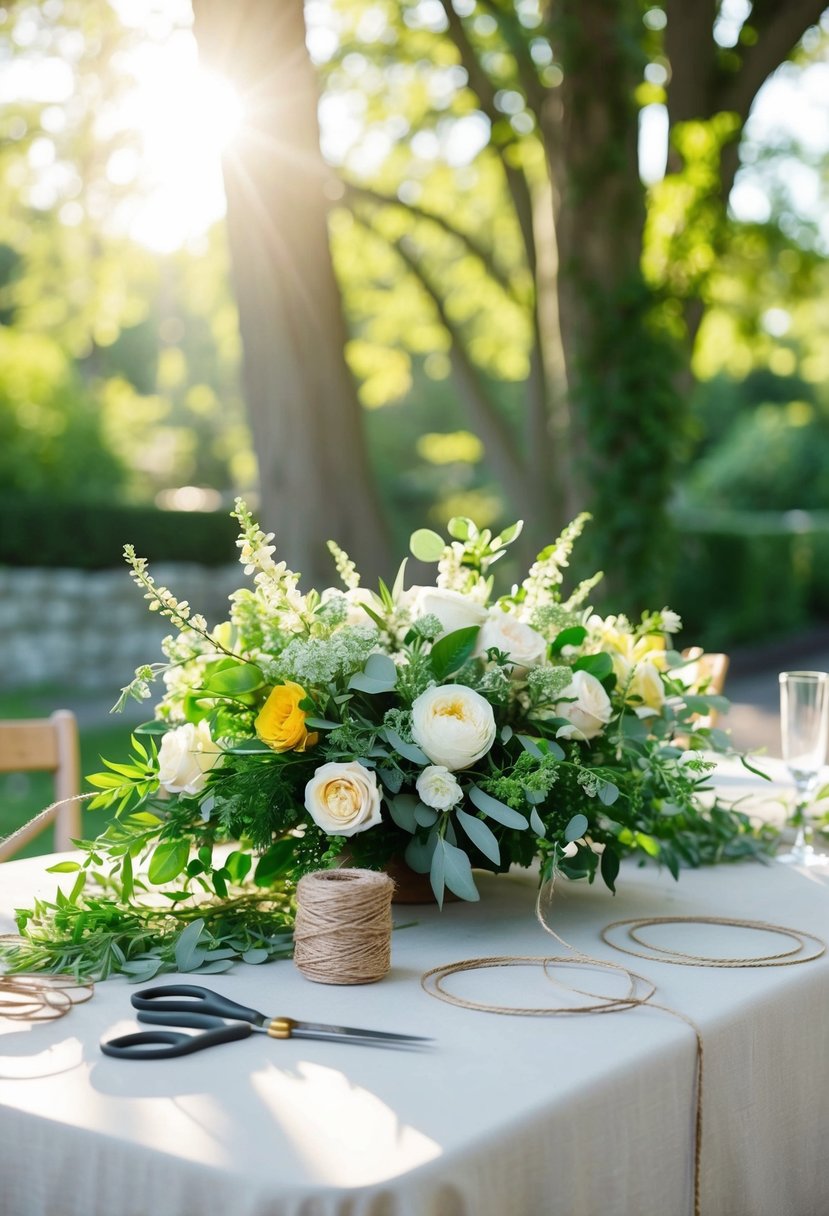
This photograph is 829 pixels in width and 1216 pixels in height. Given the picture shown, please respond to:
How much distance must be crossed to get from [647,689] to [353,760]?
1.68 feet

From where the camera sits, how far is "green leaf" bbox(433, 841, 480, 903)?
168cm

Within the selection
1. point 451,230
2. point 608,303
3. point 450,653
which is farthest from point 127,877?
point 451,230

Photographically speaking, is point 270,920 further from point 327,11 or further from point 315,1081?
point 327,11

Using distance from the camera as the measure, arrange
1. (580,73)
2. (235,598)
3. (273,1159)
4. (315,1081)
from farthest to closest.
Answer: (580,73), (235,598), (315,1081), (273,1159)

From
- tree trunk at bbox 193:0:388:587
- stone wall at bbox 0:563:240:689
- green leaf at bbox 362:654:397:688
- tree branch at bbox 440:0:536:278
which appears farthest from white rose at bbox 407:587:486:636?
stone wall at bbox 0:563:240:689

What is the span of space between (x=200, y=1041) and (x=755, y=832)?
1.25 m

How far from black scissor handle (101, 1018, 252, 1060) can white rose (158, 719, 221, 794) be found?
446mm

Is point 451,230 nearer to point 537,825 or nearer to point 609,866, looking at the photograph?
point 609,866

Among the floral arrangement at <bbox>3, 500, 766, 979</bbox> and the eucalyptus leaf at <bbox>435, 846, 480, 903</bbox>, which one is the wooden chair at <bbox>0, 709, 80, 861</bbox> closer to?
the floral arrangement at <bbox>3, 500, 766, 979</bbox>

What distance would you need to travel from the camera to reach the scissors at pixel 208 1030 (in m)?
1.36

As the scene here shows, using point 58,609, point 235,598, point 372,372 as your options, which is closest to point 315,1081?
point 235,598

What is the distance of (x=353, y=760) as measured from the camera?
1750 millimetres

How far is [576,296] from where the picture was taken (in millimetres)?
6801

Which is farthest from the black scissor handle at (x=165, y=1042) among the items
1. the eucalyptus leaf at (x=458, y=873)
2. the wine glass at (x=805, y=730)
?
the wine glass at (x=805, y=730)
